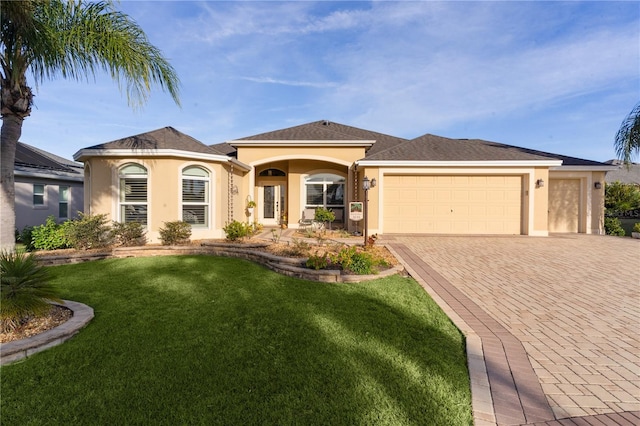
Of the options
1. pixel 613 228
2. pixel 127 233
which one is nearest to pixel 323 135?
pixel 127 233

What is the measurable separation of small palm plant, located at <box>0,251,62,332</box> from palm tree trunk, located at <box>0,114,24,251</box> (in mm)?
4341

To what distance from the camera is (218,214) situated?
1028 centimetres

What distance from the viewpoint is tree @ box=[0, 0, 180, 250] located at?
5.82m

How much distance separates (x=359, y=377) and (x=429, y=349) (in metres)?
1.04

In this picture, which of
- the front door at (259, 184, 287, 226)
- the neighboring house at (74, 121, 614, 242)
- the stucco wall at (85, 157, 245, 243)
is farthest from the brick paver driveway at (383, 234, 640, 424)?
the stucco wall at (85, 157, 245, 243)

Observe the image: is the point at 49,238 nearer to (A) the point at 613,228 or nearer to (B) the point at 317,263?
(B) the point at 317,263

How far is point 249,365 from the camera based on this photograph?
289cm

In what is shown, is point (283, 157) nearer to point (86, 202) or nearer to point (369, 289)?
point (86, 202)

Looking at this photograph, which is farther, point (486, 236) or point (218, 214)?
point (486, 236)

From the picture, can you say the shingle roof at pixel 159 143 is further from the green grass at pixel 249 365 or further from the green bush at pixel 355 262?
the green bush at pixel 355 262

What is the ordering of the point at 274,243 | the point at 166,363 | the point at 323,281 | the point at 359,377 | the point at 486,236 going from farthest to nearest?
the point at 486,236, the point at 274,243, the point at 323,281, the point at 166,363, the point at 359,377

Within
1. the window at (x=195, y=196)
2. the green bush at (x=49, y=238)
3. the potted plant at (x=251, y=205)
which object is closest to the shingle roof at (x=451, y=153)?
the potted plant at (x=251, y=205)

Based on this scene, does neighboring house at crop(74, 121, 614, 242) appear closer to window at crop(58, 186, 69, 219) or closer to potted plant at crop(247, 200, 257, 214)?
potted plant at crop(247, 200, 257, 214)

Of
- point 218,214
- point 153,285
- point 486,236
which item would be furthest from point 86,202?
point 486,236
